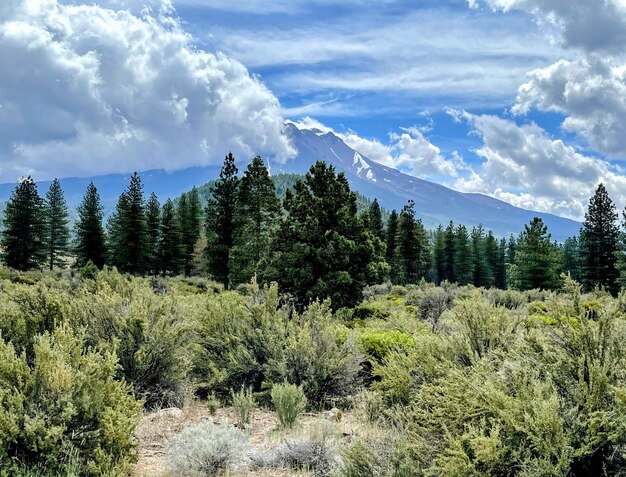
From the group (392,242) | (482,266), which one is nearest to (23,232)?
(392,242)

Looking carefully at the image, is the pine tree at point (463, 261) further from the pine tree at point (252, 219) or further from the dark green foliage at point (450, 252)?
the pine tree at point (252, 219)

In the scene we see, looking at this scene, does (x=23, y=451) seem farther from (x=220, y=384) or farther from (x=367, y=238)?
(x=367, y=238)

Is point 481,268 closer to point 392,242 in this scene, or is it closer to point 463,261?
point 463,261

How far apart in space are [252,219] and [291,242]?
17695mm

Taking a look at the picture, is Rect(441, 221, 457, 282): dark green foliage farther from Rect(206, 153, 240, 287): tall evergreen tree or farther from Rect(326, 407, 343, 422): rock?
Rect(326, 407, 343, 422): rock

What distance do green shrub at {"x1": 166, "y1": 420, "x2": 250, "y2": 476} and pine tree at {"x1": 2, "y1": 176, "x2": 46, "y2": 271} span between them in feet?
198

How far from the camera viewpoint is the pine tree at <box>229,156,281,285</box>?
1682 inches

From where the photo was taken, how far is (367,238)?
1086 inches

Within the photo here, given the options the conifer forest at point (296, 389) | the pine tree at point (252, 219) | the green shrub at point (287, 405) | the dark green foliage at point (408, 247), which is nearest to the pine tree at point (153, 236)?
the pine tree at point (252, 219)

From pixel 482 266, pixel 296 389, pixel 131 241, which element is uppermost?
pixel 131 241

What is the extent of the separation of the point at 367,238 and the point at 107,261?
1677 inches

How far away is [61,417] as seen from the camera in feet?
14.0

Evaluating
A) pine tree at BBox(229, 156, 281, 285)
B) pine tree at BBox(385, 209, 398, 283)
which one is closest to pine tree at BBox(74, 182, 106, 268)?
pine tree at BBox(229, 156, 281, 285)

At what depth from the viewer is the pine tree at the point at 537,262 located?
49.5 m
